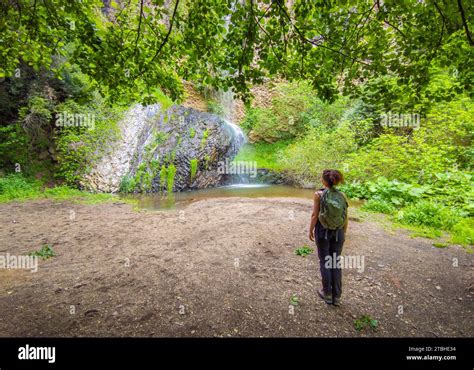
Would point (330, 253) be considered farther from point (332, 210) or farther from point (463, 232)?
point (463, 232)

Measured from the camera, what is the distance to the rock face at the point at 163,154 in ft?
49.9

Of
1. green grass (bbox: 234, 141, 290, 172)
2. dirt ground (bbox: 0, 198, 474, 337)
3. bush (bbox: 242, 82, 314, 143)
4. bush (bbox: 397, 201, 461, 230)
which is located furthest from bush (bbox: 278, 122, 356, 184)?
dirt ground (bbox: 0, 198, 474, 337)

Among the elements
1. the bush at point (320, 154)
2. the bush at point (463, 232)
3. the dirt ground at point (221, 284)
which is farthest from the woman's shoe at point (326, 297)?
the bush at point (320, 154)

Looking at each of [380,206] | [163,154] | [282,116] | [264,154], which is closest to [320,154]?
[380,206]

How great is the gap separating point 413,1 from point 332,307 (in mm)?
5092

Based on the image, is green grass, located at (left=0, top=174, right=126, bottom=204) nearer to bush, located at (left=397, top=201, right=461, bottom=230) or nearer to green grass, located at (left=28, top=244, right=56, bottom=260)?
green grass, located at (left=28, top=244, right=56, bottom=260)

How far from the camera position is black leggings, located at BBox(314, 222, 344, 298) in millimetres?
3750

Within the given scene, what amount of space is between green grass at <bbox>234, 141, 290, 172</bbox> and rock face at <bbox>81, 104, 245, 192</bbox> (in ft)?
12.4

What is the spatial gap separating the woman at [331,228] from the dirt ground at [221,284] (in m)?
0.39

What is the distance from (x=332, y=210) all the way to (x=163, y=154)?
47.1ft

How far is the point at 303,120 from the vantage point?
2391 centimetres

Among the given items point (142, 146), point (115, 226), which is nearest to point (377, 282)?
point (115, 226)

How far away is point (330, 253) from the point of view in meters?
3.82

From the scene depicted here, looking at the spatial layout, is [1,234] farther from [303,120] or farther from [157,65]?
[303,120]
